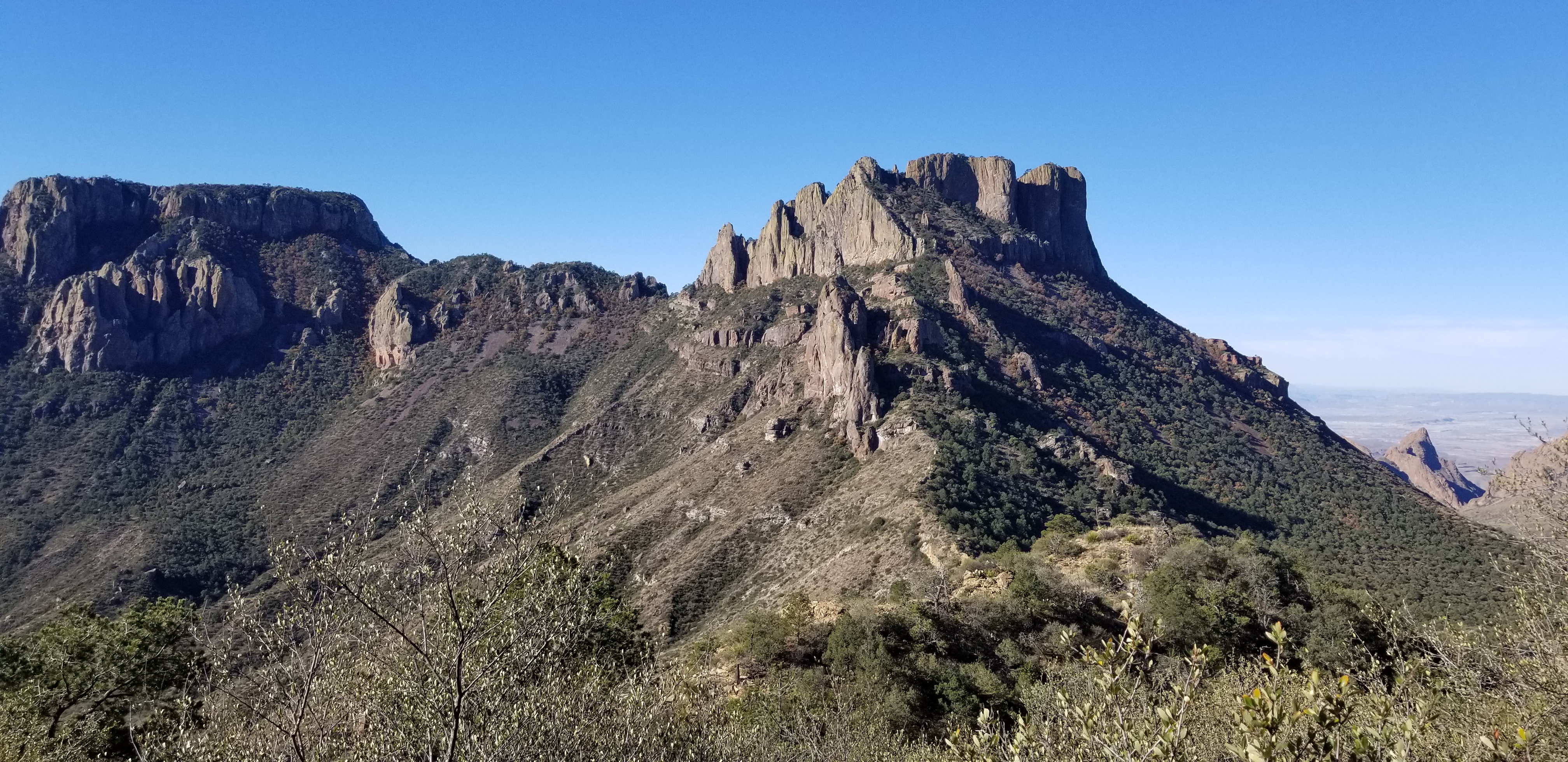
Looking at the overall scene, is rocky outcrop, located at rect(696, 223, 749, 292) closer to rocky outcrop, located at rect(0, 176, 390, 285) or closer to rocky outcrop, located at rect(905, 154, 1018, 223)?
rocky outcrop, located at rect(905, 154, 1018, 223)

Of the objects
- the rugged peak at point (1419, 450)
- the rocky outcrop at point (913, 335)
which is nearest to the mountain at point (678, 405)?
the rocky outcrop at point (913, 335)

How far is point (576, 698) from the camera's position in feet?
47.6

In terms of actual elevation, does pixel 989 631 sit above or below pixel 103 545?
above

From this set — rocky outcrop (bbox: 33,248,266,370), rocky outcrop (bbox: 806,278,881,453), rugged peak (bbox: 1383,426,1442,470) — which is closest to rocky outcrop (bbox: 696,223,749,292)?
rocky outcrop (bbox: 806,278,881,453)

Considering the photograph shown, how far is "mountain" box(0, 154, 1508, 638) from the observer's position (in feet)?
190

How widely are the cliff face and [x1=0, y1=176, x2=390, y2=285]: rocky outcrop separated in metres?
0.24

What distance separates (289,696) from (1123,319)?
118m

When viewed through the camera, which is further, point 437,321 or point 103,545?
point 437,321

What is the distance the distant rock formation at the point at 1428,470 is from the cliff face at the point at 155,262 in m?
239

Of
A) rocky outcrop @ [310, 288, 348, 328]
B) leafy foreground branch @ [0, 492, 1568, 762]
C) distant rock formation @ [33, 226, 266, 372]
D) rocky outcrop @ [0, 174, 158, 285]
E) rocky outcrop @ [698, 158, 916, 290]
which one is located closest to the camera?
leafy foreground branch @ [0, 492, 1568, 762]

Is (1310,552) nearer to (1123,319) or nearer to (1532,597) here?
(1532,597)

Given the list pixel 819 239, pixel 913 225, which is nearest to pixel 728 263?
pixel 819 239

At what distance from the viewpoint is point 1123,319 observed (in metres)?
112

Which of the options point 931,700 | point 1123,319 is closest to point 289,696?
point 931,700
